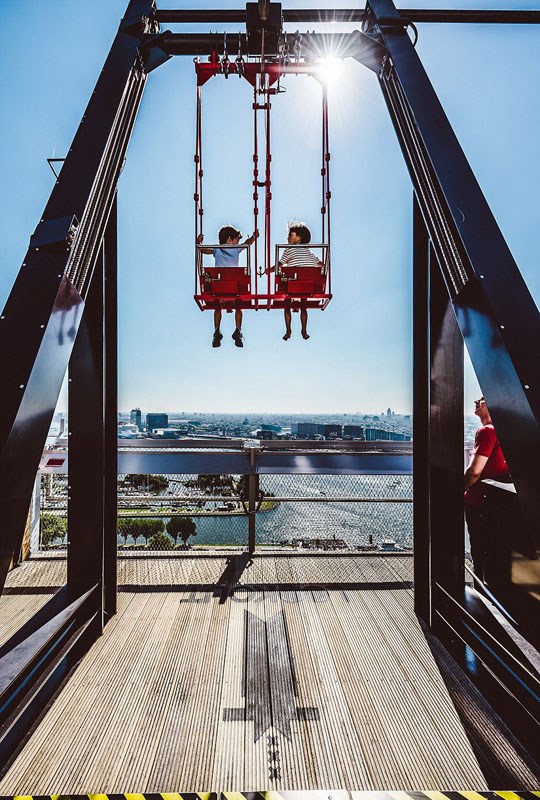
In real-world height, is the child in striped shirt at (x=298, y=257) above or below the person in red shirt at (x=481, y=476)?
above

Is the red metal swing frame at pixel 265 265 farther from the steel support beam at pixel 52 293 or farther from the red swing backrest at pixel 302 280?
the steel support beam at pixel 52 293

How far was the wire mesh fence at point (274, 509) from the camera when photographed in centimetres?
Result: 394

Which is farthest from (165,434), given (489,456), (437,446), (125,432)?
(489,456)

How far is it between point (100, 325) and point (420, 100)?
2.26 meters

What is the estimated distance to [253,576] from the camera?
345 centimetres

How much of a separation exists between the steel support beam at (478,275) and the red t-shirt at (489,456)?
136 centimetres

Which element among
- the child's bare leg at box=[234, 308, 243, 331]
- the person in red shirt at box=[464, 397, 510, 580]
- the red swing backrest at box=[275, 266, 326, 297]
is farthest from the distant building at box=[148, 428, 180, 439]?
the person in red shirt at box=[464, 397, 510, 580]

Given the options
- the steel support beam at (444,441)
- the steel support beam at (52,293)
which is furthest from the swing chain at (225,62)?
the steel support beam at (444,441)

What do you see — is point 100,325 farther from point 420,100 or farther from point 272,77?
point 272,77

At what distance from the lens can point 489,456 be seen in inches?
106

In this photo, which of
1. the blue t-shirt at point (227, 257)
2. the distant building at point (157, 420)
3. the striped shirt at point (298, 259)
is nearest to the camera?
the striped shirt at point (298, 259)

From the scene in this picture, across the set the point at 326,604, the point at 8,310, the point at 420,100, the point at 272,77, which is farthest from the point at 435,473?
the point at 272,77

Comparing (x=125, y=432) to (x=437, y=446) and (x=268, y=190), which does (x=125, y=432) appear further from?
(x=437, y=446)

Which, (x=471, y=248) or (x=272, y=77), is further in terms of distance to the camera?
(x=272, y=77)
